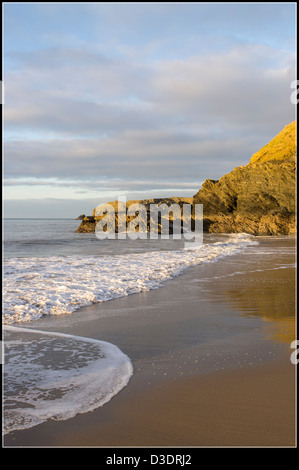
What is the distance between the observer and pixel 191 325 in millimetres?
6281

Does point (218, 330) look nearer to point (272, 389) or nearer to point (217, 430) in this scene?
point (272, 389)

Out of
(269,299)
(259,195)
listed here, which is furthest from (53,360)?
(259,195)

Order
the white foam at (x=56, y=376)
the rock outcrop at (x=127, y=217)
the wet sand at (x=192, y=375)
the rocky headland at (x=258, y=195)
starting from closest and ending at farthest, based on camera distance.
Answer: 1. the wet sand at (x=192, y=375)
2. the white foam at (x=56, y=376)
3. the rocky headland at (x=258, y=195)
4. the rock outcrop at (x=127, y=217)

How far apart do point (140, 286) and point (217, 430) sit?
7456 mm

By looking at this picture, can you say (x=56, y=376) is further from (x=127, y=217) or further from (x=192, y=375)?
(x=127, y=217)

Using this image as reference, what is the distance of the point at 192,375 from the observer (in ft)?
13.6

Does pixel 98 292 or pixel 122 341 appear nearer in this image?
pixel 122 341

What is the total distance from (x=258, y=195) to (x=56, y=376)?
49.5 metres

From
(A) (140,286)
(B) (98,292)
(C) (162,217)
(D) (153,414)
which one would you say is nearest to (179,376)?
(D) (153,414)

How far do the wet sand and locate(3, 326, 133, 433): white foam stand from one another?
6.4 inches

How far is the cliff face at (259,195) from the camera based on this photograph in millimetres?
46125

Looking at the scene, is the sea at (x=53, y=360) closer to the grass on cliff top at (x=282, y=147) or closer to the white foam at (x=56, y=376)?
the white foam at (x=56, y=376)

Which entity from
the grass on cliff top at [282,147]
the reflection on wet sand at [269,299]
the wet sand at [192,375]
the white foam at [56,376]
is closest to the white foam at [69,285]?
the wet sand at [192,375]

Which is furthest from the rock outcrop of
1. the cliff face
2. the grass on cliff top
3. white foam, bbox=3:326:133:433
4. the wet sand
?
white foam, bbox=3:326:133:433
